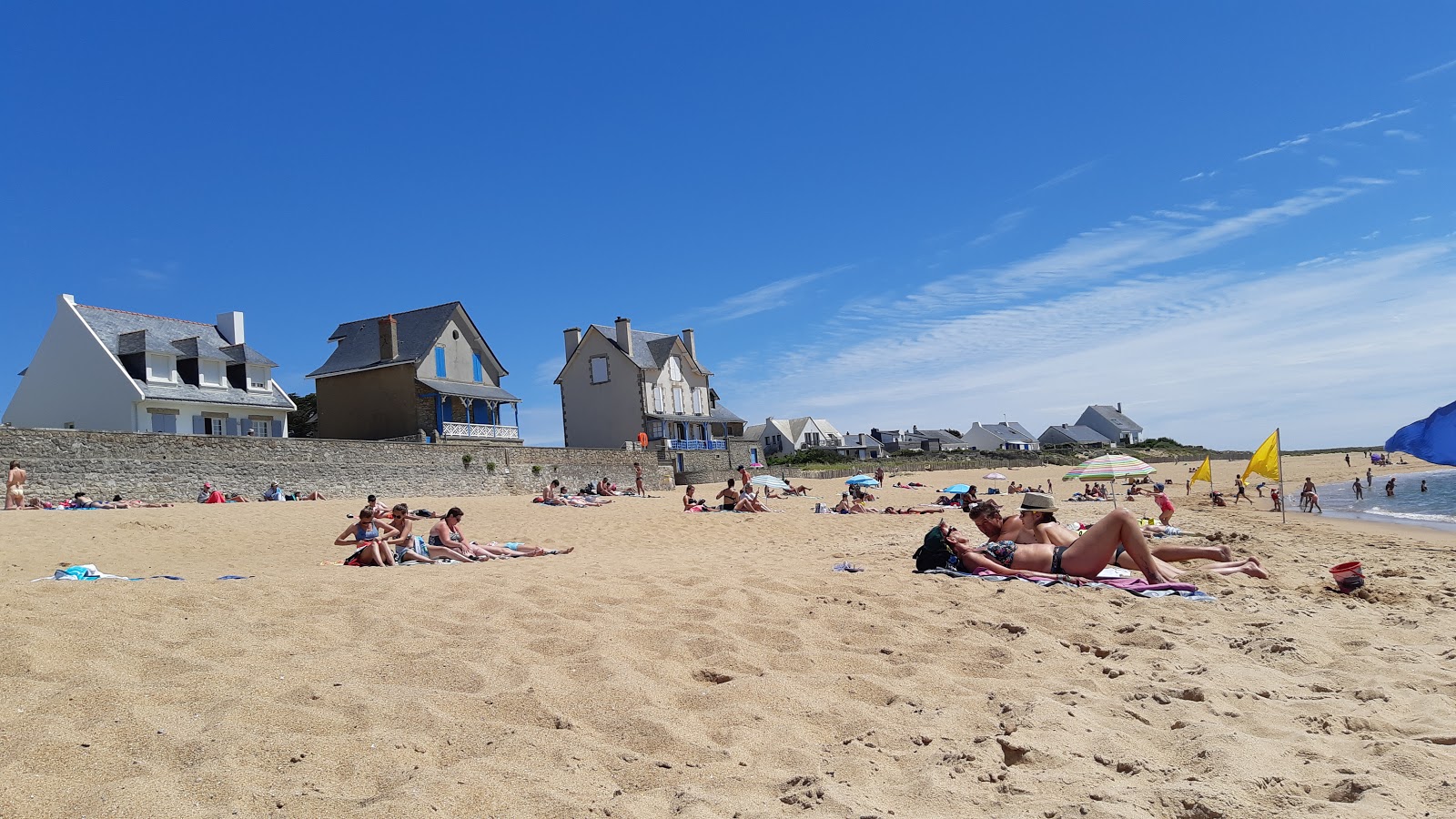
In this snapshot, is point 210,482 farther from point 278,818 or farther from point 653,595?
point 278,818

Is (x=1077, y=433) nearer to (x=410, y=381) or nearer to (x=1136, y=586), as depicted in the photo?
(x=410, y=381)

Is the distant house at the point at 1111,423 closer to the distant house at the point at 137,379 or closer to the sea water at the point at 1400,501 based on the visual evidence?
the sea water at the point at 1400,501

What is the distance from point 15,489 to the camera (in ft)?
46.9

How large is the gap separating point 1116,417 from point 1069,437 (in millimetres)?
8064

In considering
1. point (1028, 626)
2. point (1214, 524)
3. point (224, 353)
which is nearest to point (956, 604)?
point (1028, 626)

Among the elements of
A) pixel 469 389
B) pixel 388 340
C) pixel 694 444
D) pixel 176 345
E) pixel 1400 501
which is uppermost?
pixel 388 340

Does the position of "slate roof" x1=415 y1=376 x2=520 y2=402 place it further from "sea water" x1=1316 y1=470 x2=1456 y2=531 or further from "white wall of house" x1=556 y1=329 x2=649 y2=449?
"sea water" x1=1316 y1=470 x2=1456 y2=531

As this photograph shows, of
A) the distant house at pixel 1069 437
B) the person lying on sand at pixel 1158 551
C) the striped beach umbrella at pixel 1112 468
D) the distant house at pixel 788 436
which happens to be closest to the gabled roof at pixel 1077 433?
the distant house at pixel 1069 437

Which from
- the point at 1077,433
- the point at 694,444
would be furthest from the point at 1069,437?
the point at 694,444

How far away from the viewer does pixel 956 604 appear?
519 cm

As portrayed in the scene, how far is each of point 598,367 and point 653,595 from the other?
37.3 m

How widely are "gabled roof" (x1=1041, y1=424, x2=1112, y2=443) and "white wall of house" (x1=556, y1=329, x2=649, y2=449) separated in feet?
213

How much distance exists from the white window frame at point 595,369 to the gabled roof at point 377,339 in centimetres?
814

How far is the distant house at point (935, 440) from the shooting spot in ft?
289
